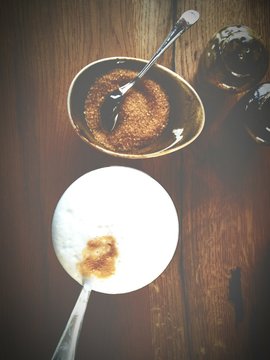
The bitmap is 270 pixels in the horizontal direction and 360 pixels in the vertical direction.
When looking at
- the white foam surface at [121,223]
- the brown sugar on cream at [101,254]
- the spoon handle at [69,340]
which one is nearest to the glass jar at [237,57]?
the white foam surface at [121,223]

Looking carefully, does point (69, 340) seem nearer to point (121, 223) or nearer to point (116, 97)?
point (121, 223)

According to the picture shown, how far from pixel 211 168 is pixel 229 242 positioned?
16 cm

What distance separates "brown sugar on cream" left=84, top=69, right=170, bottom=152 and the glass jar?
127 mm

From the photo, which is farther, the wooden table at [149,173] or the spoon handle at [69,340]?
the wooden table at [149,173]

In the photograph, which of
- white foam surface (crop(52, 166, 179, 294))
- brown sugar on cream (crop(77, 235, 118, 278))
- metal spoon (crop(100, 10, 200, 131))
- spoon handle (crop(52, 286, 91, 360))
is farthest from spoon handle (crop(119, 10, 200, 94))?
spoon handle (crop(52, 286, 91, 360))

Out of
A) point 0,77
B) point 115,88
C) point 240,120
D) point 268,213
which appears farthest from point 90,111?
point 268,213

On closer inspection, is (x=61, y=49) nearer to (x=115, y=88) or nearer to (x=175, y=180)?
(x=115, y=88)

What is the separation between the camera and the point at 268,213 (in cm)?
77

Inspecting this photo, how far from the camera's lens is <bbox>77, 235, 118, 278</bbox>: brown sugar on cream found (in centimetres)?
63

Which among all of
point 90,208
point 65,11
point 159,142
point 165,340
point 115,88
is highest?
point 65,11

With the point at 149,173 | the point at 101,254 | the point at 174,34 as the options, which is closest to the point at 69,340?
the point at 101,254

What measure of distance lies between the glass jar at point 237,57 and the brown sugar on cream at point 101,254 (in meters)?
0.40

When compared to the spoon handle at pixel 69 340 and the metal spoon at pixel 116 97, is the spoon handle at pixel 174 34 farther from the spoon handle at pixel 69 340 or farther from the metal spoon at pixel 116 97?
the spoon handle at pixel 69 340

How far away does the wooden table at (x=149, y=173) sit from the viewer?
29.0 inches
